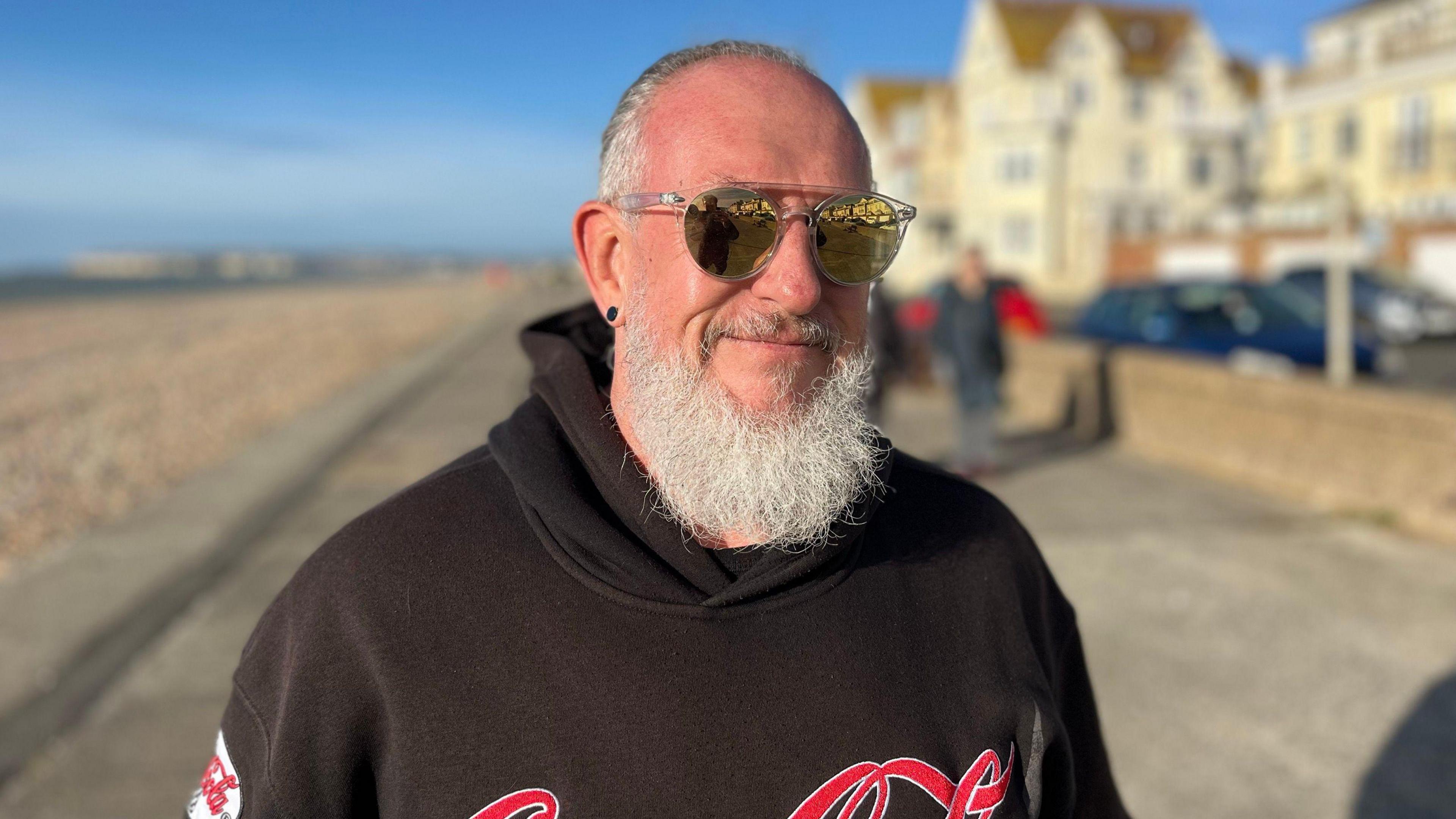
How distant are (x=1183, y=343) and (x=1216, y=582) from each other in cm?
588

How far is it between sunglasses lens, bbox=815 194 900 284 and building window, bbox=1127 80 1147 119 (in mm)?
48248

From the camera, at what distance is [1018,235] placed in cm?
4566

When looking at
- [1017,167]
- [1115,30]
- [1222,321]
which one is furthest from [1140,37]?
[1222,321]

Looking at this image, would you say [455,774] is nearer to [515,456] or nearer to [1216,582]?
[515,456]

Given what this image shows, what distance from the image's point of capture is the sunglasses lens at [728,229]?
5.31ft

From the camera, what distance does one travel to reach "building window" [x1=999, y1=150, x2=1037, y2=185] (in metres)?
44.8

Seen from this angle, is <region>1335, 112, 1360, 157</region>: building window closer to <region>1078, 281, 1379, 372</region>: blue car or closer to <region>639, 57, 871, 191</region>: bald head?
<region>1078, 281, 1379, 372</region>: blue car

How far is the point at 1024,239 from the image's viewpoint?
45.3 meters

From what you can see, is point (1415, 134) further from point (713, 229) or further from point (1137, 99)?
point (713, 229)

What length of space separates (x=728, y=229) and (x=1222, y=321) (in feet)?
36.0

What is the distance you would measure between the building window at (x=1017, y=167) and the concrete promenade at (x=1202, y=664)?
3907cm

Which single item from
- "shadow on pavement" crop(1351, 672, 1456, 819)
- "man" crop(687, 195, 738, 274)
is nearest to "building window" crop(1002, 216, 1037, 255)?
"shadow on pavement" crop(1351, 672, 1456, 819)

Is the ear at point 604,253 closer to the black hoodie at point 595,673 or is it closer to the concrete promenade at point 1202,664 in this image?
the black hoodie at point 595,673

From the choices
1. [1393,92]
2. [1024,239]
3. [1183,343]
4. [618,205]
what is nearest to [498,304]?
[1024,239]
